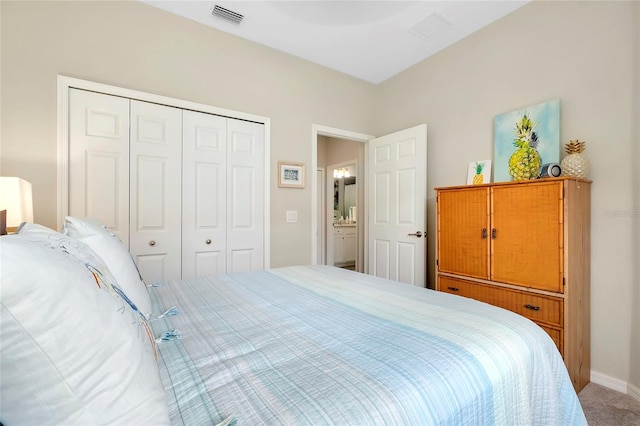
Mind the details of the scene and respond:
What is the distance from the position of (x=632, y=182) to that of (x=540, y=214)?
596mm

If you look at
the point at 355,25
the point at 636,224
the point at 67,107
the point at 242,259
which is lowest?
the point at 242,259

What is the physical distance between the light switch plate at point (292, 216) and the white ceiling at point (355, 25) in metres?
1.78

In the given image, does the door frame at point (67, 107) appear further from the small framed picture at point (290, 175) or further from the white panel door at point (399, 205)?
the white panel door at point (399, 205)

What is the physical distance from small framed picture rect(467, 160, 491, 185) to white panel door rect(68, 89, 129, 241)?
10.1ft

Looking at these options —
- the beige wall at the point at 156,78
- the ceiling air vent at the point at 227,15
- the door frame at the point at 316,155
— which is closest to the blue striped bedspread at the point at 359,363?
the beige wall at the point at 156,78

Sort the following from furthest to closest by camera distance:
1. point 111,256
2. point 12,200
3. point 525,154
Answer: point 525,154 < point 12,200 < point 111,256

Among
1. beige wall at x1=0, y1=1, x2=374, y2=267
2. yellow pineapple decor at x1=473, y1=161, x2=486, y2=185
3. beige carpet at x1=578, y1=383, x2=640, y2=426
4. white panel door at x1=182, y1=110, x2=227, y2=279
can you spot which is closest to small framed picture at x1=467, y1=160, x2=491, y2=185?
yellow pineapple decor at x1=473, y1=161, x2=486, y2=185

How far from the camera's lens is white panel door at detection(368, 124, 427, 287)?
3031 millimetres

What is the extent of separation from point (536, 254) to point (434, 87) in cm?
209

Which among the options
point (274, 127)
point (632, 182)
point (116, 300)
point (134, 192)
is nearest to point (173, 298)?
point (116, 300)

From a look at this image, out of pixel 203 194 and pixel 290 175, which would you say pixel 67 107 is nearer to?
pixel 203 194

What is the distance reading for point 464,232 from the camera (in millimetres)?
2408

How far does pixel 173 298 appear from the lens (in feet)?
4.61

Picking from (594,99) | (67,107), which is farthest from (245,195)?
(594,99)
